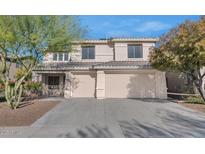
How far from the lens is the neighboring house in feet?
66.3

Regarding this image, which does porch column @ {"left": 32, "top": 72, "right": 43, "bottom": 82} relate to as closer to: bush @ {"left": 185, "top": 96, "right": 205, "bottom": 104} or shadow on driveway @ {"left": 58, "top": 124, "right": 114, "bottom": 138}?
bush @ {"left": 185, "top": 96, "right": 205, "bottom": 104}

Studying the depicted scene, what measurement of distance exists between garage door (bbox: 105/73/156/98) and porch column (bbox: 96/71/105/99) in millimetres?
610

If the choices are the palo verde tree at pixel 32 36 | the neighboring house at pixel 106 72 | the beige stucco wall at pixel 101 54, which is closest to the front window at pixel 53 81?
the neighboring house at pixel 106 72

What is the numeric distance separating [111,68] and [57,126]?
11.7 meters

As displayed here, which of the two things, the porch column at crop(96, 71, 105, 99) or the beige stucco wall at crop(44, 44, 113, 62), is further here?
the beige stucco wall at crop(44, 44, 113, 62)

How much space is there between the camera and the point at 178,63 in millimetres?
13953

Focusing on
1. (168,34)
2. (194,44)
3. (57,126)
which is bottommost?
(57,126)

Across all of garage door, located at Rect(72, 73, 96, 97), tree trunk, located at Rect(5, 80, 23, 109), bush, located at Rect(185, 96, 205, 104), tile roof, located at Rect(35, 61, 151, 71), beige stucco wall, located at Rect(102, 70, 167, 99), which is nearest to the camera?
tree trunk, located at Rect(5, 80, 23, 109)

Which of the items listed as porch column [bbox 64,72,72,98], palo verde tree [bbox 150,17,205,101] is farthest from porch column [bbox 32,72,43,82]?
palo verde tree [bbox 150,17,205,101]

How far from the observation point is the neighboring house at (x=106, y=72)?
20.2 meters

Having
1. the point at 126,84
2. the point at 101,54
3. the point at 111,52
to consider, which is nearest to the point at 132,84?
the point at 126,84
